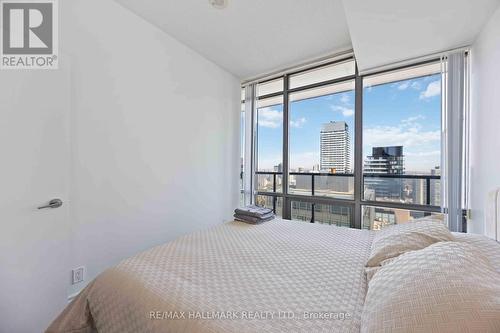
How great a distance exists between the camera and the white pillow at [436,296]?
2.23 feet

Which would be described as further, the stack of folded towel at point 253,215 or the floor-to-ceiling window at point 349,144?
the floor-to-ceiling window at point 349,144

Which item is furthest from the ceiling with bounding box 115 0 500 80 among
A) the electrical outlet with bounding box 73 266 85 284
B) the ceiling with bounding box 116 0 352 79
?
the electrical outlet with bounding box 73 266 85 284

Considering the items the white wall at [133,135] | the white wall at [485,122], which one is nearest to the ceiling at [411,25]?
the white wall at [485,122]

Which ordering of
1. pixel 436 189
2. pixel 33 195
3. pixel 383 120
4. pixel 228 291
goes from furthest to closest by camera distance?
pixel 383 120 → pixel 436 189 → pixel 33 195 → pixel 228 291

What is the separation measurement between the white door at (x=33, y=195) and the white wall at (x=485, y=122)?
3.17 metres

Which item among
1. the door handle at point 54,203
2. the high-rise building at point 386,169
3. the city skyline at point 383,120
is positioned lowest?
the door handle at point 54,203

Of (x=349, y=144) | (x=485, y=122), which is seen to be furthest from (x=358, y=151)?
(x=485, y=122)

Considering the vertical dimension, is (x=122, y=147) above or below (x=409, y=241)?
above

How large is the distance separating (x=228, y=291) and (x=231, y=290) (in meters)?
0.02

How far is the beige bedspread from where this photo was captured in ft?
2.96

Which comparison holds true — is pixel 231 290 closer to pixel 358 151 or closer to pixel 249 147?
pixel 358 151

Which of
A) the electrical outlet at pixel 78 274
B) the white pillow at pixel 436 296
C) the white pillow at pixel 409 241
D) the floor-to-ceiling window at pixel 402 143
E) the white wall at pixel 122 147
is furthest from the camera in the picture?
the floor-to-ceiling window at pixel 402 143

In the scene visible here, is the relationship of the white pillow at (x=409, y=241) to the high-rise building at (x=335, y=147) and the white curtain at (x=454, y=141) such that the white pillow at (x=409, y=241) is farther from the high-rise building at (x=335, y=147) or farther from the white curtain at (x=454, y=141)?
the high-rise building at (x=335, y=147)

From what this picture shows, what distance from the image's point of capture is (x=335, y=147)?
3.31 m
